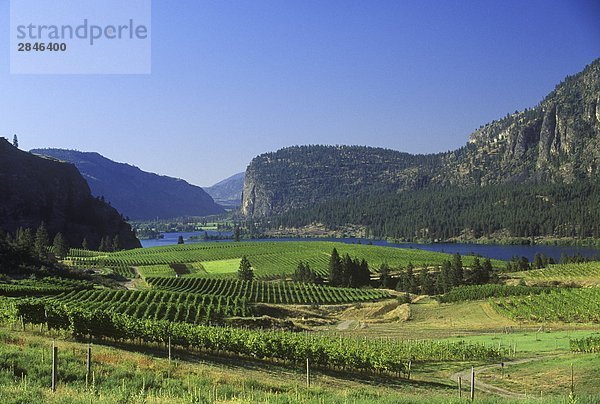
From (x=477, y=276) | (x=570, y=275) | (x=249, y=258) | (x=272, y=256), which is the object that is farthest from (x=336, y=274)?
(x=272, y=256)

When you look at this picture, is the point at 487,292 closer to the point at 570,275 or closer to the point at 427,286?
the point at 427,286

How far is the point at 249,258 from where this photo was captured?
6014 inches

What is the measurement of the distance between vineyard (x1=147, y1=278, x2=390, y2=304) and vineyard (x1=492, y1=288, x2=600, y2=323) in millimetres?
26317

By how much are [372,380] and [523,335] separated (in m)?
25.7

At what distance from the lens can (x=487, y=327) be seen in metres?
61.2

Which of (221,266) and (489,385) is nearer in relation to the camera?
(489,385)

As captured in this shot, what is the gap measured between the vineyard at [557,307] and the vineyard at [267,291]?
86.3 feet

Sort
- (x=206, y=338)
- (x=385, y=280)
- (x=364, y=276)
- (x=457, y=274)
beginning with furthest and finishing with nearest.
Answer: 1. (x=364, y=276)
2. (x=385, y=280)
3. (x=457, y=274)
4. (x=206, y=338)

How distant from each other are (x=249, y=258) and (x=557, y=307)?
101 metres

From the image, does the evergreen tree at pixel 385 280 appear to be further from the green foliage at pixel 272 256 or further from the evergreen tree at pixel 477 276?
the evergreen tree at pixel 477 276

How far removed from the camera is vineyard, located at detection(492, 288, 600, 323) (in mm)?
59188

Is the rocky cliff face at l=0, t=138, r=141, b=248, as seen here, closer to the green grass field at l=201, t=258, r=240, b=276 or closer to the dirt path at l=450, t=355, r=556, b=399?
the green grass field at l=201, t=258, r=240, b=276

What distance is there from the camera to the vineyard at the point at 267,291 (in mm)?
87438

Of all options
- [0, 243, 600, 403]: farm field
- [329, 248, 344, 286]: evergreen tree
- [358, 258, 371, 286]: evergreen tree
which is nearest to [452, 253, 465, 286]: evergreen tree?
[0, 243, 600, 403]: farm field
